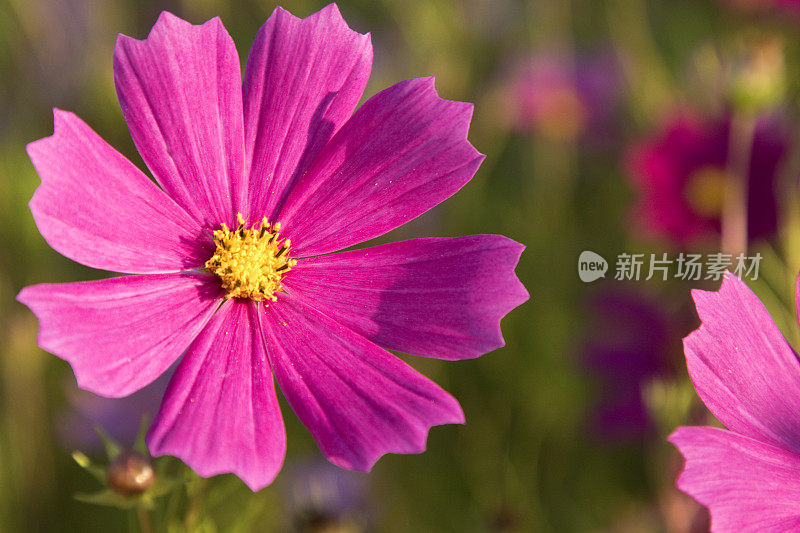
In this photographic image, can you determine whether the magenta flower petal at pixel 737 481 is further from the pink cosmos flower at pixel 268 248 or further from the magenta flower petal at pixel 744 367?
the pink cosmos flower at pixel 268 248

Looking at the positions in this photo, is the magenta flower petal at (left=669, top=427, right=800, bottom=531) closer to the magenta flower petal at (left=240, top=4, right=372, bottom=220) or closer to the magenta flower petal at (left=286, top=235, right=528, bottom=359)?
the magenta flower petal at (left=286, top=235, right=528, bottom=359)

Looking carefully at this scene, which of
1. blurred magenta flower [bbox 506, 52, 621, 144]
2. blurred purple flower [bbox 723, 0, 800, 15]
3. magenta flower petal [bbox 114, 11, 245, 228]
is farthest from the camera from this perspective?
blurred magenta flower [bbox 506, 52, 621, 144]

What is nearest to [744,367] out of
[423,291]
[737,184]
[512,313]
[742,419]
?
[742,419]

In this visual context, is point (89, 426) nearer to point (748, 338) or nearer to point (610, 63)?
point (748, 338)

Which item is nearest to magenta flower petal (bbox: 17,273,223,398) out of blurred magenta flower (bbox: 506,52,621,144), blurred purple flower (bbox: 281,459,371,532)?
blurred purple flower (bbox: 281,459,371,532)

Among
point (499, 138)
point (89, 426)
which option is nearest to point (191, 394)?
point (89, 426)
